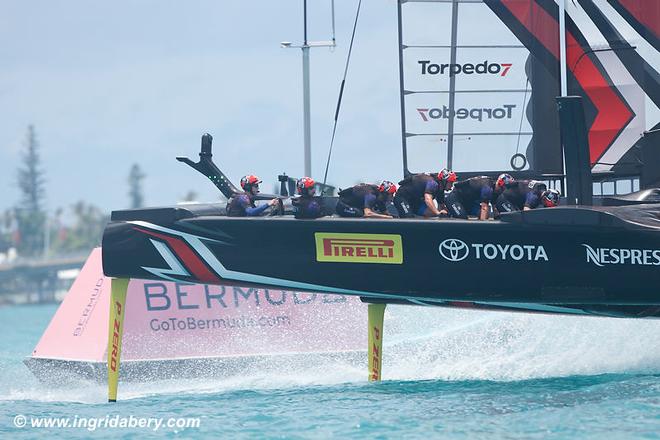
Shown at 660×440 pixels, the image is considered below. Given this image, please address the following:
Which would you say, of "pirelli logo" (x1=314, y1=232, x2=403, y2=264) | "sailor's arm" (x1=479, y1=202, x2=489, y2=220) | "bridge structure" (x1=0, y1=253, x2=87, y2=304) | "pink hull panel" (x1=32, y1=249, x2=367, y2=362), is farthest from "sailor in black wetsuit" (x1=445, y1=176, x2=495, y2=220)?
"bridge structure" (x1=0, y1=253, x2=87, y2=304)

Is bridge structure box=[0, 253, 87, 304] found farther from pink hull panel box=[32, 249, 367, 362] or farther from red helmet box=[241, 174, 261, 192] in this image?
red helmet box=[241, 174, 261, 192]

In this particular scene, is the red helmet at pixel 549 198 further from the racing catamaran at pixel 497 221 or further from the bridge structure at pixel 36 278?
the bridge structure at pixel 36 278

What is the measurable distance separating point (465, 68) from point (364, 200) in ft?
7.14

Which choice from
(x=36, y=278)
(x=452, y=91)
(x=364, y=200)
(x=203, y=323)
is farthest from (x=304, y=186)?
(x=36, y=278)

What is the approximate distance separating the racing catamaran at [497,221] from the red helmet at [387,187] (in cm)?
50

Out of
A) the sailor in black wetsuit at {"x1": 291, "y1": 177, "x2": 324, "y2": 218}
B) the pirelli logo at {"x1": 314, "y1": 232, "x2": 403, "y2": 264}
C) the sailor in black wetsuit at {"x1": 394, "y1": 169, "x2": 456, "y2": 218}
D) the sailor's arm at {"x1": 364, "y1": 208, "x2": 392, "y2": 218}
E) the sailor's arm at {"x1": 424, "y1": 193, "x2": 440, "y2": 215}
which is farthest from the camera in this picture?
the sailor in black wetsuit at {"x1": 394, "y1": 169, "x2": 456, "y2": 218}

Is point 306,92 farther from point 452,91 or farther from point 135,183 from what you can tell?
point 135,183

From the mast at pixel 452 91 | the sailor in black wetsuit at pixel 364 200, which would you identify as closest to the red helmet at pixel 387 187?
the sailor in black wetsuit at pixel 364 200

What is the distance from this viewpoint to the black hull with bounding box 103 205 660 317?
903 centimetres

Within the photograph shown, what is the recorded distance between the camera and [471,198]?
9984 millimetres

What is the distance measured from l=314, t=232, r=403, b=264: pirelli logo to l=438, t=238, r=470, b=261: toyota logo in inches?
14.2

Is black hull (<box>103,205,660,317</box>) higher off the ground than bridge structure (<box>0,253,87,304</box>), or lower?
higher

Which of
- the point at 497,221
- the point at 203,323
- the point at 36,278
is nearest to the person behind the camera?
the point at 497,221

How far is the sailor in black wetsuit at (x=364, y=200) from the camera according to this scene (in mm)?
9953
